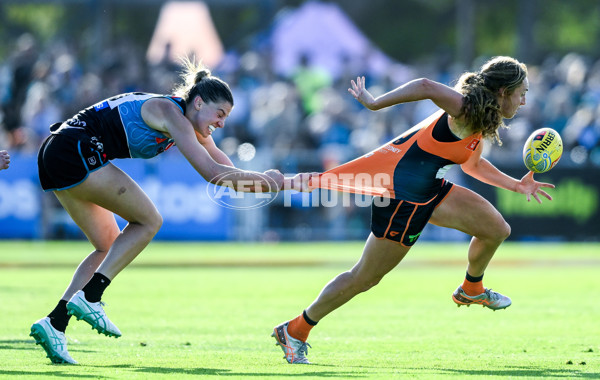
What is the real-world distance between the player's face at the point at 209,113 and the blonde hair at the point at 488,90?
178 centimetres

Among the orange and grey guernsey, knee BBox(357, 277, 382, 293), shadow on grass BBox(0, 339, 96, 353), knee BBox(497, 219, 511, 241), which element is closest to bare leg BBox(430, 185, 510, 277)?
knee BBox(497, 219, 511, 241)

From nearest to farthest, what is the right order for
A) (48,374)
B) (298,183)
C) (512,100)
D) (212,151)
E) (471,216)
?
(48,374), (298,183), (512,100), (212,151), (471,216)

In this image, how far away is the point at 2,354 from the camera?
7.69 meters

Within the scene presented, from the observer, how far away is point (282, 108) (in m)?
22.4

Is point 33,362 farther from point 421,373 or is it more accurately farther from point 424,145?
point 424,145

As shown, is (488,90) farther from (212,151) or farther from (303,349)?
(303,349)

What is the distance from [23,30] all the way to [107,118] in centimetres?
4021

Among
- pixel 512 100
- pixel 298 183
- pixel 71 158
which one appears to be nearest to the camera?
pixel 298 183

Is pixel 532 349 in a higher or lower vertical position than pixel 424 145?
lower

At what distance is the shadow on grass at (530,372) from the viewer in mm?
6855

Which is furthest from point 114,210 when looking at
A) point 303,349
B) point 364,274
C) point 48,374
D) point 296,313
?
point 296,313

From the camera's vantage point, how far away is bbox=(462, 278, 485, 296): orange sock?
8.70 m

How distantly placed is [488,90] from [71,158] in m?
3.17

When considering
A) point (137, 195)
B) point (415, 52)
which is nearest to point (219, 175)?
point (137, 195)
